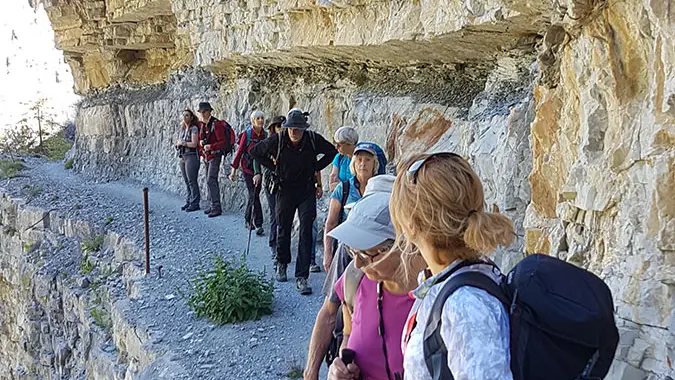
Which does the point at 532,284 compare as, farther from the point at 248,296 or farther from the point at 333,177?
the point at 248,296

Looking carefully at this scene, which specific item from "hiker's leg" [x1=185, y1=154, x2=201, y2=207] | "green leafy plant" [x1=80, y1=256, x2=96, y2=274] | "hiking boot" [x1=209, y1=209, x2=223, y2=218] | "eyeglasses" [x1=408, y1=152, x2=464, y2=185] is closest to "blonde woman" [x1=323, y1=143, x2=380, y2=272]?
"eyeglasses" [x1=408, y1=152, x2=464, y2=185]

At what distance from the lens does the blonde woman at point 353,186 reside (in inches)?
165

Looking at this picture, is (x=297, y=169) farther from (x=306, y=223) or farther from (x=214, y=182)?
(x=214, y=182)

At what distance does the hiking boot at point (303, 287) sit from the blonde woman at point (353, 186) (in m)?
1.82

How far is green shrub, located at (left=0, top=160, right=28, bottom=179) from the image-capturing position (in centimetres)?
1554

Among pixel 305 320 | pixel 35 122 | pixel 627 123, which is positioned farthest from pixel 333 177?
pixel 35 122

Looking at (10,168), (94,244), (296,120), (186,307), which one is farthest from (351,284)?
(10,168)

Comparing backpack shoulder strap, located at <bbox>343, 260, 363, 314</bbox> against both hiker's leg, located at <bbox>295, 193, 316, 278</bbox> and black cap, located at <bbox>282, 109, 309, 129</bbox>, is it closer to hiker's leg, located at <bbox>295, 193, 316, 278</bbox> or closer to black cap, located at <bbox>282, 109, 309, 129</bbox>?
black cap, located at <bbox>282, 109, 309, 129</bbox>

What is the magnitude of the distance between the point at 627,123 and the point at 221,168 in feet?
28.5

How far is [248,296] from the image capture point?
593 cm

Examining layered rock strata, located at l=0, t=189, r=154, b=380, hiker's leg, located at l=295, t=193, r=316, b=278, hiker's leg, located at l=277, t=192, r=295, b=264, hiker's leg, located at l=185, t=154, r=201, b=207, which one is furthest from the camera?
hiker's leg, located at l=185, t=154, r=201, b=207

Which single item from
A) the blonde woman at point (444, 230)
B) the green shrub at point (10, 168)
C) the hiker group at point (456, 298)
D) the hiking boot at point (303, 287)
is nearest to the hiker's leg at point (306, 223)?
the hiking boot at point (303, 287)

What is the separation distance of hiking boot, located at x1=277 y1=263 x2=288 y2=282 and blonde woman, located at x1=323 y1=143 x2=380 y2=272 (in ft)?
6.71

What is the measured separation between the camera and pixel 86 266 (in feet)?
31.3
